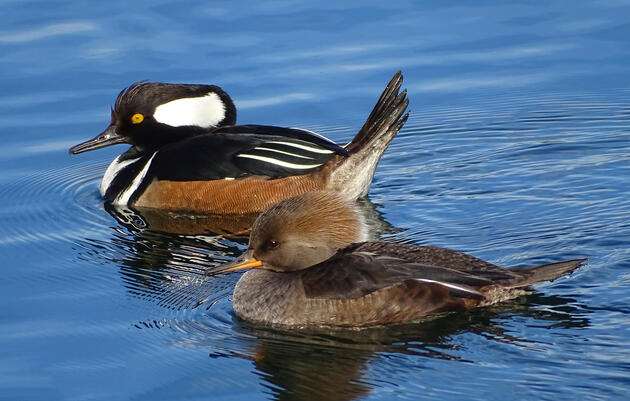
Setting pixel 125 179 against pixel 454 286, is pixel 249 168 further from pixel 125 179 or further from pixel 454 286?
pixel 454 286

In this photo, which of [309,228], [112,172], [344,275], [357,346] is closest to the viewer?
[357,346]

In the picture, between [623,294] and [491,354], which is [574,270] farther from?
[491,354]

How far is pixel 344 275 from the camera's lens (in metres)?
7.91

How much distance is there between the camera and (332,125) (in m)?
12.7

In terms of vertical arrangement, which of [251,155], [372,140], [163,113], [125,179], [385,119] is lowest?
[125,179]

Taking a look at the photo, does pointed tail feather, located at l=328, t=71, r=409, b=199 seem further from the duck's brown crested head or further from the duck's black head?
the duck's brown crested head

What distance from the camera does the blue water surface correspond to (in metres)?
7.23

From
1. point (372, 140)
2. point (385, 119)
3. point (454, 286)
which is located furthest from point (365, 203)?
point (454, 286)

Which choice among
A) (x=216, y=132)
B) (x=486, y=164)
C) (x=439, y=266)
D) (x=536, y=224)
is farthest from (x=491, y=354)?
(x=216, y=132)

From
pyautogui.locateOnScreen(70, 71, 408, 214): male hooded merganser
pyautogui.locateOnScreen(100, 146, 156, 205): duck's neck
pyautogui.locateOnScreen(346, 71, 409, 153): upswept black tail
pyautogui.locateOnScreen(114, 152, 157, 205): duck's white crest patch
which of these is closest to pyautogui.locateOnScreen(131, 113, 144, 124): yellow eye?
pyautogui.locateOnScreen(100, 146, 156, 205): duck's neck

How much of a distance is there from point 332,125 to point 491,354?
5.81m

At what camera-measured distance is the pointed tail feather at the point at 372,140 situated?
1071cm

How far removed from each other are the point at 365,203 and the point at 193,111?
2.17 metres

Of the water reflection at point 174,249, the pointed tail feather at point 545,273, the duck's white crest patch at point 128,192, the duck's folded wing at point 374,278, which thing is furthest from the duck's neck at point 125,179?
the pointed tail feather at point 545,273
